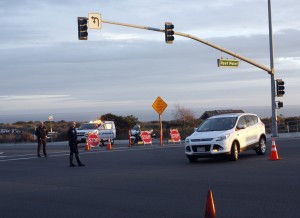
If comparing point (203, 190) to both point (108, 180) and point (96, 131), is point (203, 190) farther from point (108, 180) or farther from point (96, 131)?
point (96, 131)

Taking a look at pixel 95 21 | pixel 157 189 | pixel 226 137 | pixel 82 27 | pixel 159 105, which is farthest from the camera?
pixel 159 105

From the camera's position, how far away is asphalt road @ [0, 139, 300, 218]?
36.7 ft

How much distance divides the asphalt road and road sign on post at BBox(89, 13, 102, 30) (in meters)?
8.14

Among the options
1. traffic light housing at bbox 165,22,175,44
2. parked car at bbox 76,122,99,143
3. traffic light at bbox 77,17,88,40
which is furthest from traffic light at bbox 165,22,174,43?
parked car at bbox 76,122,99,143

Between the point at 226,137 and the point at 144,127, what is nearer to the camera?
the point at 226,137

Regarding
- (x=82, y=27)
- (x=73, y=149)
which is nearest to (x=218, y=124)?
(x=73, y=149)

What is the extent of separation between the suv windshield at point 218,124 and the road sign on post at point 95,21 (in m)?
8.08

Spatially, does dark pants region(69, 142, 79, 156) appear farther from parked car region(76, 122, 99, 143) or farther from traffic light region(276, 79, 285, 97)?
traffic light region(276, 79, 285, 97)

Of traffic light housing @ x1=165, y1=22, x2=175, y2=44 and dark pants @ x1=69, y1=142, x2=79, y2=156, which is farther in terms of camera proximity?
traffic light housing @ x1=165, y1=22, x2=175, y2=44

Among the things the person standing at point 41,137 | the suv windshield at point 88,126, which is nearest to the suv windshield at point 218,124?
the person standing at point 41,137

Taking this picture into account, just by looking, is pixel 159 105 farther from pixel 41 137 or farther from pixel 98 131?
pixel 41 137

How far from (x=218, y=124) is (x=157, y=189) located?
8330 mm

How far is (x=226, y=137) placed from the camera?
67.3 ft

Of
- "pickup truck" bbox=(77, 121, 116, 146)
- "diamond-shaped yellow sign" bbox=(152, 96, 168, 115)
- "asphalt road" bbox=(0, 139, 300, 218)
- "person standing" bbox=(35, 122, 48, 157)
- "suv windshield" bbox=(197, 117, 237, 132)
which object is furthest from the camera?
"pickup truck" bbox=(77, 121, 116, 146)
